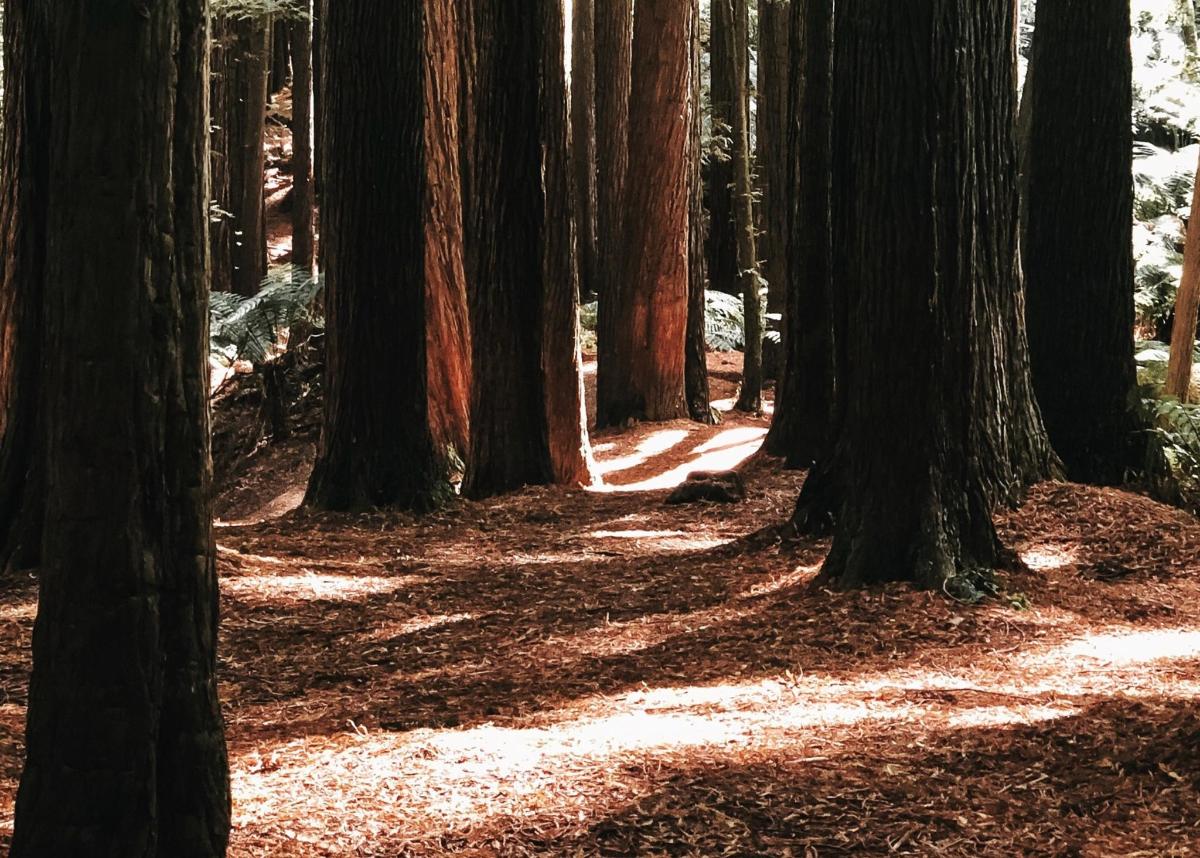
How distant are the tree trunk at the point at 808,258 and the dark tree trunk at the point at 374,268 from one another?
3.33 m

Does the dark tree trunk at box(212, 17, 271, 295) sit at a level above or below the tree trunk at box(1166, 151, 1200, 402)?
above

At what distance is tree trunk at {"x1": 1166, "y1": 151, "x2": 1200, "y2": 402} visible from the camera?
41.4 ft

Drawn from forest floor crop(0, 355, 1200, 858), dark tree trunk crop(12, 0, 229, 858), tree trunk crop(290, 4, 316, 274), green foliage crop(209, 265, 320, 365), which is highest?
tree trunk crop(290, 4, 316, 274)

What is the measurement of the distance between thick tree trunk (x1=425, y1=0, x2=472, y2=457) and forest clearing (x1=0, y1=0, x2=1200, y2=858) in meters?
0.04

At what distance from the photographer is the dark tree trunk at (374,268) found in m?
9.36

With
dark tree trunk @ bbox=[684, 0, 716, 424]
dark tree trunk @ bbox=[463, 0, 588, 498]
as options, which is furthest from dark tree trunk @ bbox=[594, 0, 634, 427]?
dark tree trunk @ bbox=[463, 0, 588, 498]

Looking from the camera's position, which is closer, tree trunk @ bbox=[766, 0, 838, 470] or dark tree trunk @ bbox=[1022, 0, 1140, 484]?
dark tree trunk @ bbox=[1022, 0, 1140, 484]

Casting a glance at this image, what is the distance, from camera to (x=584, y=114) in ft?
72.2

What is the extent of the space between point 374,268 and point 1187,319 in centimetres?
793

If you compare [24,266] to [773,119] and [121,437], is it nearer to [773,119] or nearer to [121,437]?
[121,437]

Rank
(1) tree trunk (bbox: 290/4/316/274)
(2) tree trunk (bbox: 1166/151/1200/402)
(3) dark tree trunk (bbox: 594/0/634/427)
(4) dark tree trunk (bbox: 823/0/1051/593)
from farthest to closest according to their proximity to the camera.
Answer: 1. (1) tree trunk (bbox: 290/4/316/274)
2. (3) dark tree trunk (bbox: 594/0/634/427)
3. (2) tree trunk (bbox: 1166/151/1200/402)
4. (4) dark tree trunk (bbox: 823/0/1051/593)

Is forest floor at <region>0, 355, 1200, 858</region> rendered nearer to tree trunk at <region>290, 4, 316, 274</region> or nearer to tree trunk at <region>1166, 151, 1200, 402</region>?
tree trunk at <region>1166, 151, 1200, 402</region>

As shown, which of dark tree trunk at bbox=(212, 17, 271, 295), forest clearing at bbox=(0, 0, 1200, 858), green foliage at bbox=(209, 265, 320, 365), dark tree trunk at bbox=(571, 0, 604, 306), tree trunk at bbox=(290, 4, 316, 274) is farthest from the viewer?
tree trunk at bbox=(290, 4, 316, 274)

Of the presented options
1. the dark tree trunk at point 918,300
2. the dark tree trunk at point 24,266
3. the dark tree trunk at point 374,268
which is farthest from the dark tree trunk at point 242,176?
the dark tree trunk at point 918,300
